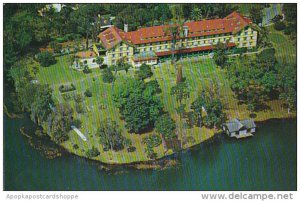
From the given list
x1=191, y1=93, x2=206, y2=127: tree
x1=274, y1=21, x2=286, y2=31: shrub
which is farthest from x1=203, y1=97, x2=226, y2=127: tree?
x1=274, y1=21, x2=286, y2=31: shrub

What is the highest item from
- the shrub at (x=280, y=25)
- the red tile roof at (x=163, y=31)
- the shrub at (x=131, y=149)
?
the red tile roof at (x=163, y=31)

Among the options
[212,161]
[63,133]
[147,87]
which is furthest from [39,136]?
[212,161]

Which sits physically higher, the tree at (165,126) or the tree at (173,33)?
the tree at (173,33)

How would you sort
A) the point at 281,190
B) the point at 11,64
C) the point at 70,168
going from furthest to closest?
the point at 11,64
the point at 70,168
the point at 281,190

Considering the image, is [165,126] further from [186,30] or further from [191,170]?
[186,30]

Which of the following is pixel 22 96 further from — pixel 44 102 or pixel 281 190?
pixel 281 190

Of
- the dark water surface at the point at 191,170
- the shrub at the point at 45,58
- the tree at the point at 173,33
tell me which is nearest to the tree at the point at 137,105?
the dark water surface at the point at 191,170

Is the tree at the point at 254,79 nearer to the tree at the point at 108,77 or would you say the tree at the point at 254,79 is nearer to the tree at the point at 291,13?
the tree at the point at 291,13

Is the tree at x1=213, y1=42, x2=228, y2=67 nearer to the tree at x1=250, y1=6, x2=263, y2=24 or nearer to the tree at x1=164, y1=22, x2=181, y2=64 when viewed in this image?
the tree at x1=164, y1=22, x2=181, y2=64
